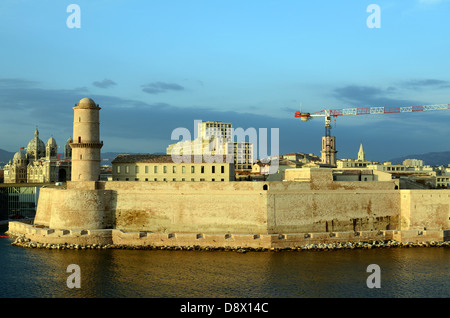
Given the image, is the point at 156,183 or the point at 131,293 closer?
the point at 131,293

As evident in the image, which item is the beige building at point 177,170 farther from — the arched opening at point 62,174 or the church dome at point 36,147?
the church dome at point 36,147

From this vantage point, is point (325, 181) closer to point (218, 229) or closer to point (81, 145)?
point (218, 229)

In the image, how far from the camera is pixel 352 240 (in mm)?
→ 38562

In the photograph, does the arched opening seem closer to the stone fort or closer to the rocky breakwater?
the stone fort

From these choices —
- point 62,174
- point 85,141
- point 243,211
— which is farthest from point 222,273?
point 62,174

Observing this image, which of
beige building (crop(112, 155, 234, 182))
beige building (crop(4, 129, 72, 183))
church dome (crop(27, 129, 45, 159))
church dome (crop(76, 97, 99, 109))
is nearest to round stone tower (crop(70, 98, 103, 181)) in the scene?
church dome (crop(76, 97, 99, 109))

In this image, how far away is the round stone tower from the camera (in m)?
42.8

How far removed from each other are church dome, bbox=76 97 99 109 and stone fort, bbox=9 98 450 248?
96 mm

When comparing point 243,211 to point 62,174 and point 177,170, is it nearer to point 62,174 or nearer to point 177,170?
point 177,170

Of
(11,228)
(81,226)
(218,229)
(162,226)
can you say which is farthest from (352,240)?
(11,228)

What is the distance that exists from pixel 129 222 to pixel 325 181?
665 inches

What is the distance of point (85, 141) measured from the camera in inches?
1684

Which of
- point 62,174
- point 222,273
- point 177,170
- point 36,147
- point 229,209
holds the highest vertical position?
point 36,147

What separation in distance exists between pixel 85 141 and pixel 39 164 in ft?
248
